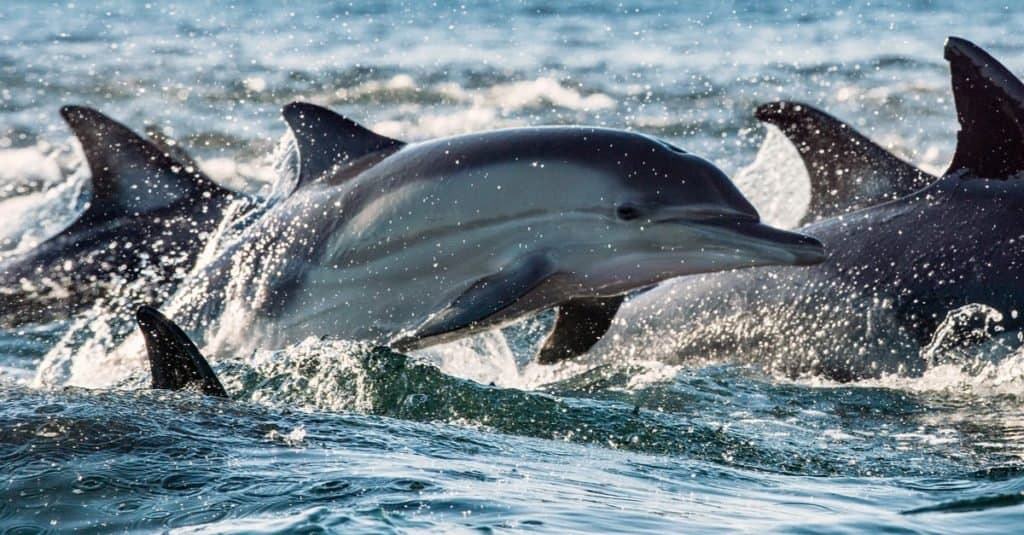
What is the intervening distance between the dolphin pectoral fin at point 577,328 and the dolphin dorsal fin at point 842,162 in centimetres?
154

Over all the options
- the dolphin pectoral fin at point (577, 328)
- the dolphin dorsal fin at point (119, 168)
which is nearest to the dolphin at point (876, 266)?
the dolphin pectoral fin at point (577, 328)

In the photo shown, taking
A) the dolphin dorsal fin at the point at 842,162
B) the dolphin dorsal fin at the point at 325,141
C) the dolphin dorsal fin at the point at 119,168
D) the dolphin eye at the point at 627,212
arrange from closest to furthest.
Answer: the dolphin eye at the point at 627,212 < the dolphin dorsal fin at the point at 325,141 < the dolphin dorsal fin at the point at 842,162 < the dolphin dorsal fin at the point at 119,168

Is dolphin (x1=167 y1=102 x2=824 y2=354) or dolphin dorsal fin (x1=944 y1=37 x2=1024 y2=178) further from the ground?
dolphin dorsal fin (x1=944 y1=37 x2=1024 y2=178)

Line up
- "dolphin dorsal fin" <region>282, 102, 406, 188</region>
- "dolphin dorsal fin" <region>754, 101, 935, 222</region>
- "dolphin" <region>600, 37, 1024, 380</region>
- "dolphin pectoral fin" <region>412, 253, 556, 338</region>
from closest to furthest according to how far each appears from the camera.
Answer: "dolphin pectoral fin" <region>412, 253, 556, 338</region> → "dolphin dorsal fin" <region>282, 102, 406, 188</region> → "dolphin" <region>600, 37, 1024, 380</region> → "dolphin dorsal fin" <region>754, 101, 935, 222</region>

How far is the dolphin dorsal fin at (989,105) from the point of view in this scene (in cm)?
852

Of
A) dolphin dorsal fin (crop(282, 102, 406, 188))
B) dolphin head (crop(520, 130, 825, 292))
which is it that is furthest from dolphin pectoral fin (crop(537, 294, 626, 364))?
dolphin dorsal fin (crop(282, 102, 406, 188))

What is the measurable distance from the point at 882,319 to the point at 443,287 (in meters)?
2.29

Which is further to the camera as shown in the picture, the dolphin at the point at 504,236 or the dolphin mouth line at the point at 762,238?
the dolphin at the point at 504,236

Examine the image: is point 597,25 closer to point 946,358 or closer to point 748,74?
point 748,74

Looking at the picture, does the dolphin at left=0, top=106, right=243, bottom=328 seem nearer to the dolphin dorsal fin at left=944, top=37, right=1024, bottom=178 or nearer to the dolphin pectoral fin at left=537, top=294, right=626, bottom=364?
the dolphin pectoral fin at left=537, top=294, right=626, bottom=364

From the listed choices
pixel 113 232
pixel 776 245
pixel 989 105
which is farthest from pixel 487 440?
pixel 113 232

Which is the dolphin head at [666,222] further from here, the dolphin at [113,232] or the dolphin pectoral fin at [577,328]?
the dolphin at [113,232]

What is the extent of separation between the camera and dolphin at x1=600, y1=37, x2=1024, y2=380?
8477 mm

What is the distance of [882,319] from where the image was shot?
28.3 ft
